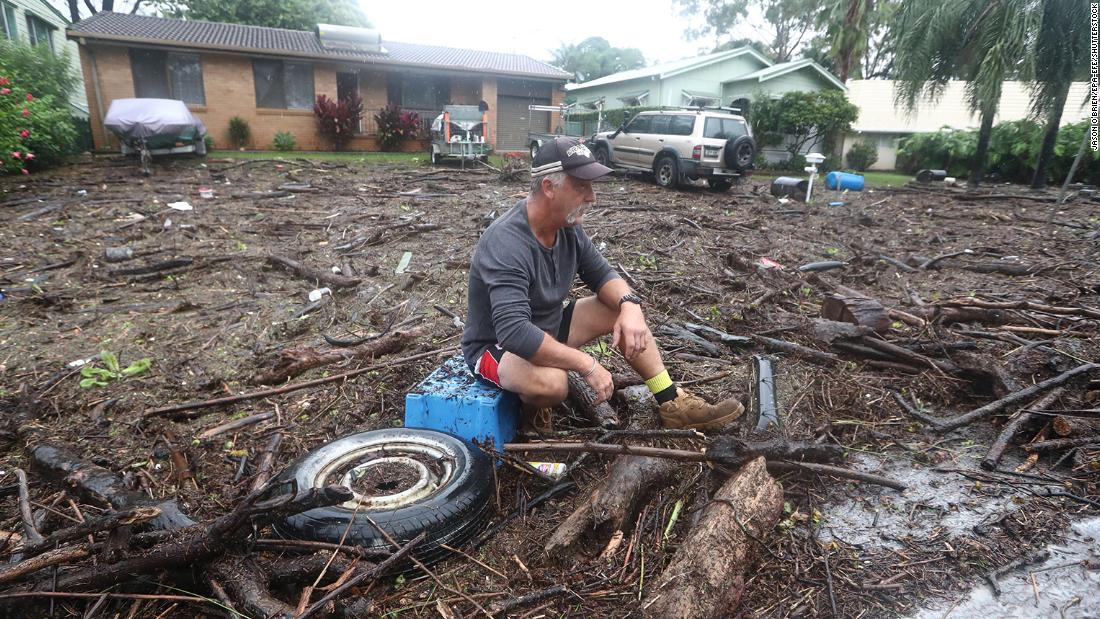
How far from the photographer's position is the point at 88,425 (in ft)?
10.7

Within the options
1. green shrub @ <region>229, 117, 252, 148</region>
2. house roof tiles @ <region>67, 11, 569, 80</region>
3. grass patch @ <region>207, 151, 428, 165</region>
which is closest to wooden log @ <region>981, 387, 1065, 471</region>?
grass patch @ <region>207, 151, 428, 165</region>

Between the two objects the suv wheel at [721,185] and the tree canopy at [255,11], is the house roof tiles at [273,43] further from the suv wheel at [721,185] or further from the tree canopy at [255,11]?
the suv wheel at [721,185]

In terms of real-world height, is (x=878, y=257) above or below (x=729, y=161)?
below

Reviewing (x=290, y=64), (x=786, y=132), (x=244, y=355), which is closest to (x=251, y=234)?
(x=244, y=355)

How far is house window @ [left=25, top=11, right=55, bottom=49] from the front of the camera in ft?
64.8

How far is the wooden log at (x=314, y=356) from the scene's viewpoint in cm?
393

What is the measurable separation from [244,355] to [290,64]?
783 inches

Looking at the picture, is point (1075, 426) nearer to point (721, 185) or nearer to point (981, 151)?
point (721, 185)

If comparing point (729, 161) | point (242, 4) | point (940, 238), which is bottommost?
point (940, 238)

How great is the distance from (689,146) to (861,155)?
46.7 ft

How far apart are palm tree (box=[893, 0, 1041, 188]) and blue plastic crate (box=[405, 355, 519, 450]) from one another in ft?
50.7

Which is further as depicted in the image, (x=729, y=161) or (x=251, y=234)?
(x=729, y=161)

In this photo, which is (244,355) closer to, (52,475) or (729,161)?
(52,475)

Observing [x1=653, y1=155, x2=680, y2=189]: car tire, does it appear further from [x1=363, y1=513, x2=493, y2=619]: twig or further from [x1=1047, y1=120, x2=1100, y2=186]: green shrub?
[x1=363, y1=513, x2=493, y2=619]: twig
